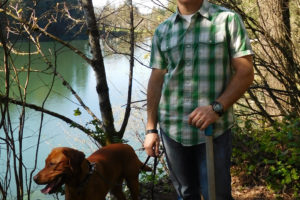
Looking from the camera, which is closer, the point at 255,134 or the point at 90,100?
the point at 255,134

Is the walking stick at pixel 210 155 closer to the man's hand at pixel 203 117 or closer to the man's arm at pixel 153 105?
the man's hand at pixel 203 117

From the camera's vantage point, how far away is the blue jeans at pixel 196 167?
1.76 m

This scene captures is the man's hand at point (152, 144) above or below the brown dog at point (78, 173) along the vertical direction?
above

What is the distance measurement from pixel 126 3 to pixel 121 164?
2041mm

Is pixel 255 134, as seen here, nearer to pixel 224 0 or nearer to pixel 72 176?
pixel 224 0

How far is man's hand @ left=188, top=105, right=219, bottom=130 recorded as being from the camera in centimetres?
160

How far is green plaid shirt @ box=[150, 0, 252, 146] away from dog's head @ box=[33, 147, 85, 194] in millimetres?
1353

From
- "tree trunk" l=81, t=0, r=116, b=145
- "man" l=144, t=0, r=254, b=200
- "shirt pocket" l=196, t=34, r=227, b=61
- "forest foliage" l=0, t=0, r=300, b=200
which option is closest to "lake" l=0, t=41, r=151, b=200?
"tree trunk" l=81, t=0, r=116, b=145

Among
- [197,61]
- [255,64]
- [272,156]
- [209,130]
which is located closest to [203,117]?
[209,130]

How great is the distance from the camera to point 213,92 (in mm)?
1730

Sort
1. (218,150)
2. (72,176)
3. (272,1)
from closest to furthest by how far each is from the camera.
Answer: (218,150), (72,176), (272,1)

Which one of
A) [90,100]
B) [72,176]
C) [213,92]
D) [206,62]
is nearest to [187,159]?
[213,92]

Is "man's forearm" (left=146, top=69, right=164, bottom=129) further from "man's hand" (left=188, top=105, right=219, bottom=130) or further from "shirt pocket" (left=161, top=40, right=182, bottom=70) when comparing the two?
"man's hand" (left=188, top=105, right=219, bottom=130)

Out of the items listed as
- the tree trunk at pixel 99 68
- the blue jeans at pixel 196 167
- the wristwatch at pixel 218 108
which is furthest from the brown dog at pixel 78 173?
the wristwatch at pixel 218 108
